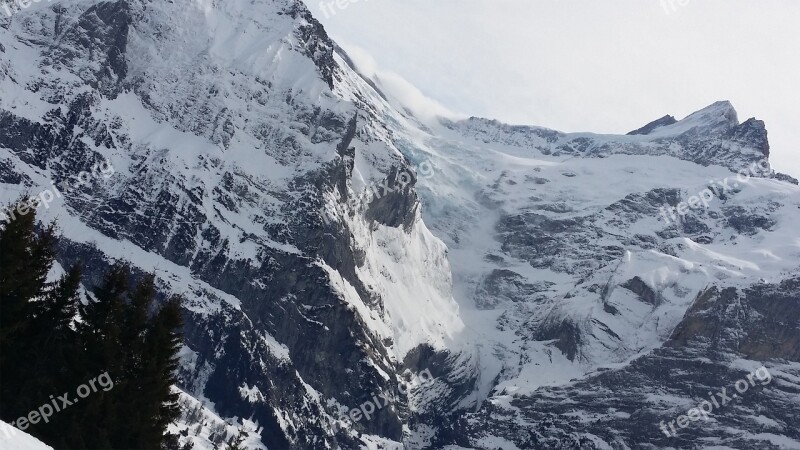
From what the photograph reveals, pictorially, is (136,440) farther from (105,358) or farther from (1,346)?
(1,346)

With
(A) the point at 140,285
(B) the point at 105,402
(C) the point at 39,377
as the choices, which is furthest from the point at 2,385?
(A) the point at 140,285

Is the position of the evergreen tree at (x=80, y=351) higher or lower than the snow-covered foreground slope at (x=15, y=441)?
lower
